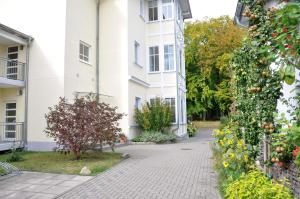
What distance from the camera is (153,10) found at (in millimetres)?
22953

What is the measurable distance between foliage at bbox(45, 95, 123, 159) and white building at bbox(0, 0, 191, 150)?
351 centimetres

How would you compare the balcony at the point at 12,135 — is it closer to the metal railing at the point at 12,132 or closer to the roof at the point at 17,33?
the metal railing at the point at 12,132

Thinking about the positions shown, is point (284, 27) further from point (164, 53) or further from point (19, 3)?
point (164, 53)

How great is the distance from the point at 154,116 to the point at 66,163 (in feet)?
29.8

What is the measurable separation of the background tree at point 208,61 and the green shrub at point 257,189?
29.4 metres

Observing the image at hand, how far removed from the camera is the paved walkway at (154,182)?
7.17 meters

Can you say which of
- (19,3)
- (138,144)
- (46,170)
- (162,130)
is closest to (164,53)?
(162,130)

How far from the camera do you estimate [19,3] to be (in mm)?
16219

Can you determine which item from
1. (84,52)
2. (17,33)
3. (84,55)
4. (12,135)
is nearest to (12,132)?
(12,135)

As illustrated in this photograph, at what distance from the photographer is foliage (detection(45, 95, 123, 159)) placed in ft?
36.5

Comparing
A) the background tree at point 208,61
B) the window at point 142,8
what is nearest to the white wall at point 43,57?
the window at point 142,8

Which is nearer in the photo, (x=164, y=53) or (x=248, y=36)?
(x=248, y=36)

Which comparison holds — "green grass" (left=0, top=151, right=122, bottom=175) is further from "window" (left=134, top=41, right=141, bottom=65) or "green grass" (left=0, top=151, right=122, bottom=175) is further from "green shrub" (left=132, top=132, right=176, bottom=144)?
"window" (left=134, top=41, right=141, bottom=65)

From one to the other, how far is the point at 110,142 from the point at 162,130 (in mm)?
8426
